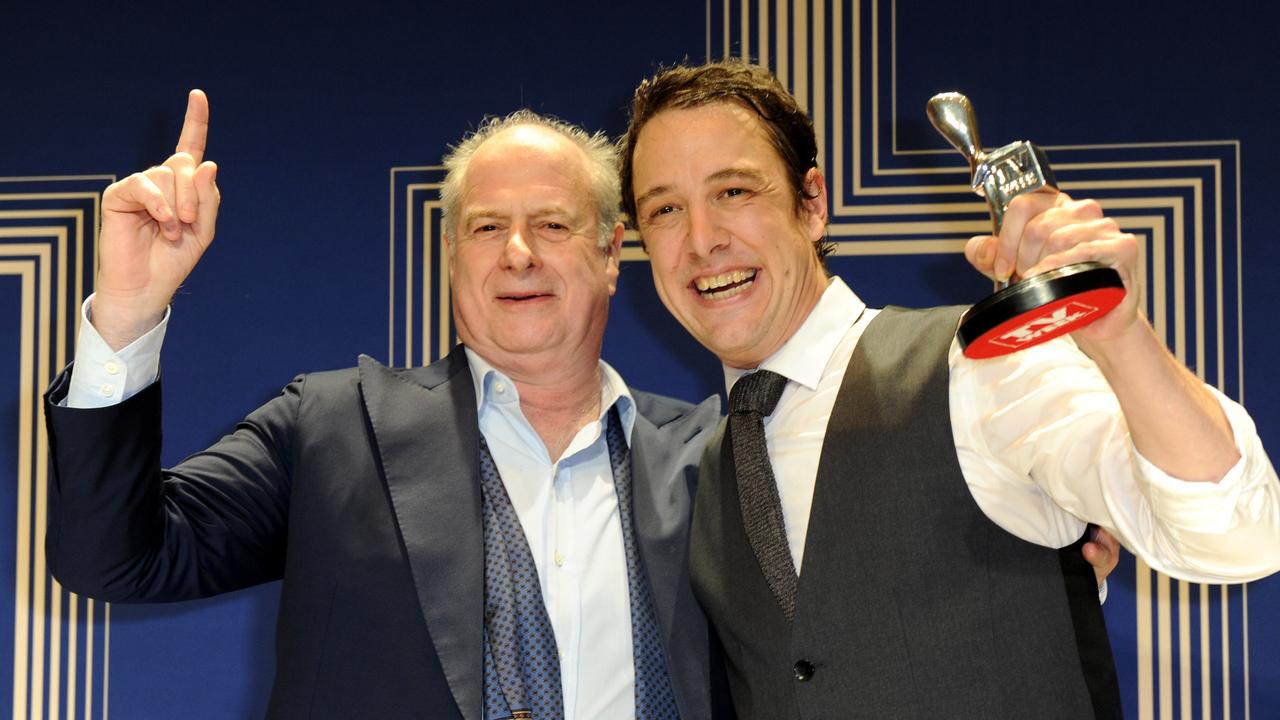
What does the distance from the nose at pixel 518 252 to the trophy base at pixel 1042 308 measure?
101 centimetres

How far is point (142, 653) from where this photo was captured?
8.64 ft

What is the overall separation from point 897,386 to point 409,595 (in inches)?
30.1

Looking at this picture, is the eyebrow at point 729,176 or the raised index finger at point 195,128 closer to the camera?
the raised index finger at point 195,128

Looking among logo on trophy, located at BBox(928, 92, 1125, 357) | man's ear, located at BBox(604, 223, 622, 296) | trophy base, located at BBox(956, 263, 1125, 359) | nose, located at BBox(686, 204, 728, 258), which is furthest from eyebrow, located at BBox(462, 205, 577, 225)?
trophy base, located at BBox(956, 263, 1125, 359)

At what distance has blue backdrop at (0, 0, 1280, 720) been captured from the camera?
97.9 inches

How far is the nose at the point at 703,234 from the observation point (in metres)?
1.78

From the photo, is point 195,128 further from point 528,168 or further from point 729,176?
point 729,176

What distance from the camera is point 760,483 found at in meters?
1.69

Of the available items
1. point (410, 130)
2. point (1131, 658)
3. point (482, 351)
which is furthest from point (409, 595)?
point (1131, 658)

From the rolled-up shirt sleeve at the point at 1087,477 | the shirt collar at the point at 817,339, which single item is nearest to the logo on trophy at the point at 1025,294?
the rolled-up shirt sleeve at the point at 1087,477

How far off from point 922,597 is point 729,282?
0.55 m

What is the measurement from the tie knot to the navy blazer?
22 centimetres

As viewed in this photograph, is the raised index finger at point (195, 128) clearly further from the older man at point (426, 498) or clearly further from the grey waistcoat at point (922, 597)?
the grey waistcoat at point (922, 597)

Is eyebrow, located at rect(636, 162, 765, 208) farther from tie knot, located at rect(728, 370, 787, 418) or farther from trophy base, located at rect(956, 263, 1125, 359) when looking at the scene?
trophy base, located at rect(956, 263, 1125, 359)
